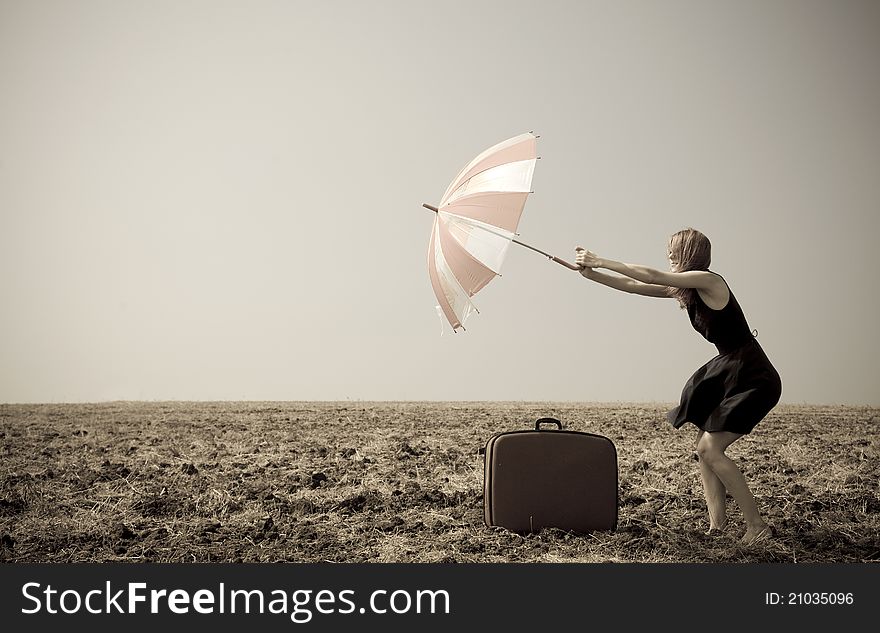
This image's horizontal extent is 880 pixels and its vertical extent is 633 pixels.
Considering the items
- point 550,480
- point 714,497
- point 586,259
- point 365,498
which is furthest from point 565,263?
point 365,498

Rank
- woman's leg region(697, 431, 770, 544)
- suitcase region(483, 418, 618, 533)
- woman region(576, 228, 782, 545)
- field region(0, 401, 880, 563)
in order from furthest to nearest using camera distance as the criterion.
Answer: suitcase region(483, 418, 618, 533), field region(0, 401, 880, 563), woman's leg region(697, 431, 770, 544), woman region(576, 228, 782, 545)

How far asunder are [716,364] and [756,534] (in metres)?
1.17

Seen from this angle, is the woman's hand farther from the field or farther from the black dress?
the field

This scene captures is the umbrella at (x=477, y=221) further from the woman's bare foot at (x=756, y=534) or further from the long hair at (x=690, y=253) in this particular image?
the woman's bare foot at (x=756, y=534)

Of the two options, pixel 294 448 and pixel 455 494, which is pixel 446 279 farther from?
pixel 294 448

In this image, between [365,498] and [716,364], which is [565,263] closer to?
[716,364]

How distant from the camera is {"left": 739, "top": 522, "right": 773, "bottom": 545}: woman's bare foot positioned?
5.44 m

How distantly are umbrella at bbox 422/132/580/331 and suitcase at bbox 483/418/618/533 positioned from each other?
1056 millimetres

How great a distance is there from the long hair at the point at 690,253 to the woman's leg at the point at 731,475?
3.04ft

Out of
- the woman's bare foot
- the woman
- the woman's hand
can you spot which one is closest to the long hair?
the woman

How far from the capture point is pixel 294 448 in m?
11.4

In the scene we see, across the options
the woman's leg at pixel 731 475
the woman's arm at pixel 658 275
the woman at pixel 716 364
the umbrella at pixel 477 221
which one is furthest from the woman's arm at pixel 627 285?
the woman's leg at pixel 731 475

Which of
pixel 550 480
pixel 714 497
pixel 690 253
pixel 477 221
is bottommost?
pixel 714 497

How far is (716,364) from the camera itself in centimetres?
551
